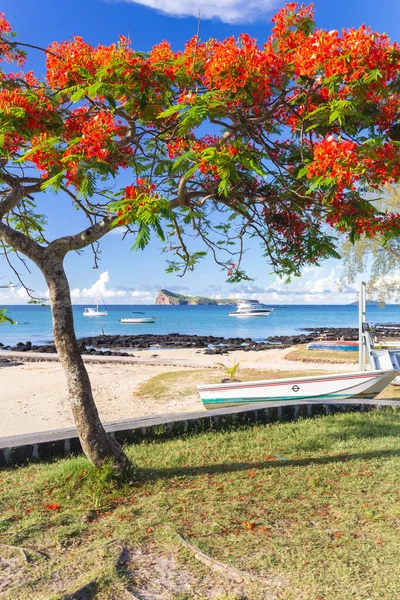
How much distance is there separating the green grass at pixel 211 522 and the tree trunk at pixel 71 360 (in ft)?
1.14

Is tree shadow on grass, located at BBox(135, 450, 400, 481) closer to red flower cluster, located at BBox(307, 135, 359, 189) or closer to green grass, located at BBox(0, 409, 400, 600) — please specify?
green grass, located at BBox(0, 409, 400, 600)

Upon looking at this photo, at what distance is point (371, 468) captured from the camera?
5824 mm

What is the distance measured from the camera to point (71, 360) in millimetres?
5105

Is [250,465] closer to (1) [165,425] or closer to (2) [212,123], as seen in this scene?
(1) [165,425]

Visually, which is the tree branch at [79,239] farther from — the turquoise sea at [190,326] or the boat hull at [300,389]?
the turquoise sea at [190,326]

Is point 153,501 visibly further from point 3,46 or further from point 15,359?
point 15,359

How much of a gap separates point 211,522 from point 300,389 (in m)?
5.13

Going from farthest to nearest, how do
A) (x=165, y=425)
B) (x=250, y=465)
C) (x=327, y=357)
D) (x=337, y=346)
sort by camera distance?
(x=337, y=346)
(x=327, y=357)
(x=165, y=425)
(x=250, y=465)

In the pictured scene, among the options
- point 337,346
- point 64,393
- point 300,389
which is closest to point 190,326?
point 337,346

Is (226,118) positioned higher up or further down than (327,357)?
higher up

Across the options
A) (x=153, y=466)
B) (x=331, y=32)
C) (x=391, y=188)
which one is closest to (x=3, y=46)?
(x=331, y=32)

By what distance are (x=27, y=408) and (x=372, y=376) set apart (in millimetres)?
8695

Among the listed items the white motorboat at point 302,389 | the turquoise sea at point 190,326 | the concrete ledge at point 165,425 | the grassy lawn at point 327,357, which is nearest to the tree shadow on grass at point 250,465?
the concrete ledge at point 165,425

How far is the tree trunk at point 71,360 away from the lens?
5.08m
